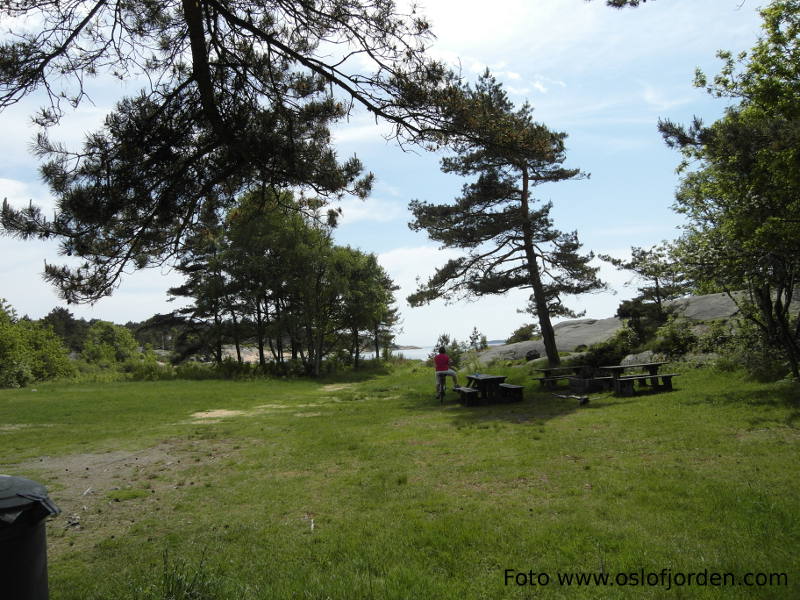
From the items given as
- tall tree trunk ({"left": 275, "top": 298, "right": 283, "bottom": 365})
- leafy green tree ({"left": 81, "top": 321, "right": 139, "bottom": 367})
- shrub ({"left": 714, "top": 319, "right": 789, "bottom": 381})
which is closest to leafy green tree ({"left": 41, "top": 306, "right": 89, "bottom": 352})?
leafy green tree ({"left": 81, "top": 321, "right": 139, "bottom": 367})

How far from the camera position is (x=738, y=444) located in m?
6.54

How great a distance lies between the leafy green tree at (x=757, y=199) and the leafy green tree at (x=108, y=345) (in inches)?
1929

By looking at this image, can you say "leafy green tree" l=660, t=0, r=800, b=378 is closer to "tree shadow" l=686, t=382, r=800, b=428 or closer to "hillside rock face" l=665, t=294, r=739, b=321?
"tree shadow" l=686, t=382, r=800, b=428

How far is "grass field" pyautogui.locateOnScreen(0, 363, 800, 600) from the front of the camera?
11.3 feet

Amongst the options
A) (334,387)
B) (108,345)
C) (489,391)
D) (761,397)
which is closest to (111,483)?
(489,391)

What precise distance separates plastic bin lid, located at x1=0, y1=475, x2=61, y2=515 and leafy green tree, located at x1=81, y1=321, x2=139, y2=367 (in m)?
49.7

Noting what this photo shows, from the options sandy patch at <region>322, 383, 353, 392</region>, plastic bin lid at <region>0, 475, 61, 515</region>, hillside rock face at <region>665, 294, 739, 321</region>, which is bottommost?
sandy patch at <region>322, 383, 353, 392</region>

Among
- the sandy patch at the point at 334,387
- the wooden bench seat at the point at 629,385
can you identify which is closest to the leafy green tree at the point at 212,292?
the sandy patch at the point at 334,387

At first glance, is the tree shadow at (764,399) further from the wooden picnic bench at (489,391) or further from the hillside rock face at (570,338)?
the hillside rock face at (570,338)

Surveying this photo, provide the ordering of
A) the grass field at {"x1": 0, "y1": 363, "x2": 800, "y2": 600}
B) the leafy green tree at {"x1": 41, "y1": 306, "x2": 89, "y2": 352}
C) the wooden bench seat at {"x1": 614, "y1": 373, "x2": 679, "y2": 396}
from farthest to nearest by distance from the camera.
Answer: the leafy green tree at {"x1": 41, "y1": 306, "x2": 89, "y2": 352}
the wooden bench seat at {"x1": 614, "y1": 373, "x2": 679, "y2": 396}
the grass field at {"x1": 0, "y1": 363, "x2": 800, "y2": 600}

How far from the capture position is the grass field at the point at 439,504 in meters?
3.43

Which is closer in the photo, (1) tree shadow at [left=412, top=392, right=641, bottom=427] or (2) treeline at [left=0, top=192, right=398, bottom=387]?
(1) tree shadow at [left=412, top=392, right=641, bottom=427]

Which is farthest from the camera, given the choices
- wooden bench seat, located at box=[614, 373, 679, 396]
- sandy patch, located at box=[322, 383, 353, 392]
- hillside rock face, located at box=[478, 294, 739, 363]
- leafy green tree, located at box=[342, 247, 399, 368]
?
leafy green tree, located at box=[342, 247, 399, 368]

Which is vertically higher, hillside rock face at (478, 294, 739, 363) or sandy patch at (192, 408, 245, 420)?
hillside rock face at (478, 294, 739, 363)
